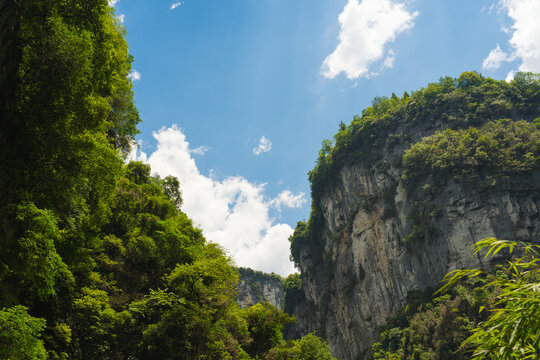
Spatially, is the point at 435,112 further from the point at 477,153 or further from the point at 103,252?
the point at 103,252

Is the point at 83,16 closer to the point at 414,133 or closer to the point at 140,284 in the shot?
the point at 140,284

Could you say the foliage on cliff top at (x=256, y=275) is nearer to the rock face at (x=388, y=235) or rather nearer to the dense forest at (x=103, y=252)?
the rock face at (x=388, y=235)

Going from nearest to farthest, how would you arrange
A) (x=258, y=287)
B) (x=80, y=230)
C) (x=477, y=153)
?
(x=80, y=230), (x=477, y=153), (x=258, y=287)

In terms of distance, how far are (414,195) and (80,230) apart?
3982 centimetres

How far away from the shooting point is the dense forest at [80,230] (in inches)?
330

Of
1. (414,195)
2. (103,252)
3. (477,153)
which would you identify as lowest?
(103,252)

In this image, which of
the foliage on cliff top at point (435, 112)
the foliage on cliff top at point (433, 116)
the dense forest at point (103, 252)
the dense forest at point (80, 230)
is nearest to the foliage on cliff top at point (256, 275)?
the foliage on cliff top at point (433, 116)

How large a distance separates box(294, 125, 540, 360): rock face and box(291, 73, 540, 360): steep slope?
4.9 inches

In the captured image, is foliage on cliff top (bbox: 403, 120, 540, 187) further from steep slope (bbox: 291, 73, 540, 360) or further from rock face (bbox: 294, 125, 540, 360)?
rock face (bbox: 294, 125, 540, 360)

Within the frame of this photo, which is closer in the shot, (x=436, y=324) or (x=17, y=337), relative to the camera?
(x=17, y=337)

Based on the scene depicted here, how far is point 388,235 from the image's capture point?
46688 millimetres

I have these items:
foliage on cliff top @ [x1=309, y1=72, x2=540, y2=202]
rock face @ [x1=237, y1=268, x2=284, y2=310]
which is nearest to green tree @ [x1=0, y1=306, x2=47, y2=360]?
foliage on cliff top @ [x1=309, y1=72, x2=540, y2=202]

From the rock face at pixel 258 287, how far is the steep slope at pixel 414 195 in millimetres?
26425

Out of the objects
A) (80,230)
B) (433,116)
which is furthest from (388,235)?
(80,230)
